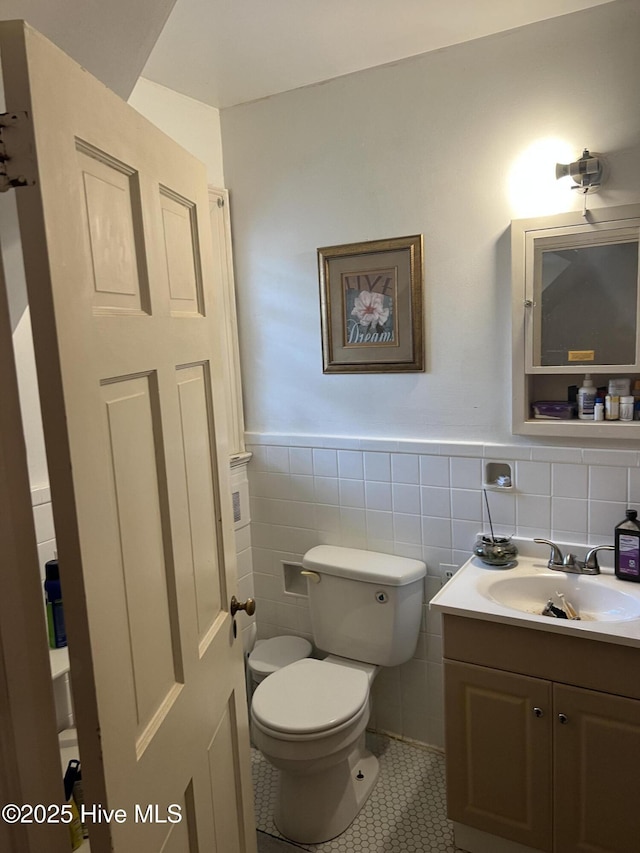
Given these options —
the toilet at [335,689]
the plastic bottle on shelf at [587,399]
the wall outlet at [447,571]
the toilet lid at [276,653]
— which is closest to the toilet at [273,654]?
the toilet lid at [276,653]

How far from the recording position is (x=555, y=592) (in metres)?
1.89

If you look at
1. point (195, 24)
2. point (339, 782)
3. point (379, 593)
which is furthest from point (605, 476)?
point (195, 24)

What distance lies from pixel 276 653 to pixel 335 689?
47 cm

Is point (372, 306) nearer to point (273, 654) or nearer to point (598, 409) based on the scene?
point (598, 409)

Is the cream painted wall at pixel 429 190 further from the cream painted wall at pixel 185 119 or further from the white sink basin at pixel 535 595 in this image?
the white sink basin at pixel 535 595

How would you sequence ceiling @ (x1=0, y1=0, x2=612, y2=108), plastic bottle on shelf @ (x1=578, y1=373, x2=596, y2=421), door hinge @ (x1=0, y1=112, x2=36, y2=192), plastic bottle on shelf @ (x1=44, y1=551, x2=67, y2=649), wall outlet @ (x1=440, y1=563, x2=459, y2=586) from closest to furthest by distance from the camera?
door hinge @ (x1=0, y1=112, x2=36, y2=192) → plastic bottle on shelf @ (x1=44, y1=551, x2=67, y2=649) → ceiling @ (x1=0, y1=0, x2=612, y2=108) → plastic bottle on shelf @ (x1=578, y1=373, x2=596, y2=421) → wall outlet @ (x1=440, y1=563, x2=459, y2=586)

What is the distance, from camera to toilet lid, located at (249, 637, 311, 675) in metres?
2.33

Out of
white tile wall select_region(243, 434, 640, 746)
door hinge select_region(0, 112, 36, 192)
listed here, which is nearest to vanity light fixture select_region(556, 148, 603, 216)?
white tile wall select_region(243, 434, 640, 746)

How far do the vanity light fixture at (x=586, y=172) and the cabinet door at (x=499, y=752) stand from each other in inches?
53.9

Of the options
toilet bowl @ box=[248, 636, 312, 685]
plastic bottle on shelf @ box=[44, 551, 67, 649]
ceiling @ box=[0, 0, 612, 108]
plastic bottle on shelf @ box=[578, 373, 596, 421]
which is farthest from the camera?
toilet bowl @ box=[248, 636, 312, 685]

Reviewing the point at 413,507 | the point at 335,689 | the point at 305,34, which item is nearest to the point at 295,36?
the point at 305,34

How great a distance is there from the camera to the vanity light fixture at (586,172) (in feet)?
5.76

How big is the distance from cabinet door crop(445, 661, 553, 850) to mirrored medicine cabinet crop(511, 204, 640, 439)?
76 centimetres

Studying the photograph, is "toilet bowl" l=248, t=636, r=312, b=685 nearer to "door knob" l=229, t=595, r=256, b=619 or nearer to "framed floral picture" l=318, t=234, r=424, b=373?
"door knob" l=229, t=595, r=256, b=619
